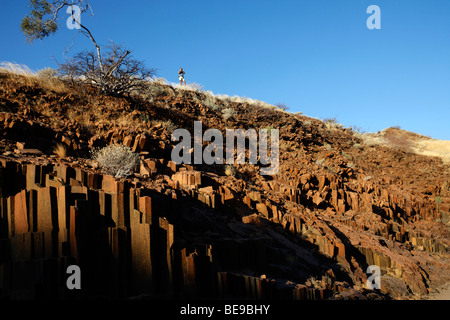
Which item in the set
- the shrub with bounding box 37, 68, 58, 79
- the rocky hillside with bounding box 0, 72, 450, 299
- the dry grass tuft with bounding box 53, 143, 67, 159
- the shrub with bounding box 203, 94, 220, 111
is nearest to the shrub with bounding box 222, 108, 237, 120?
the shrub with bounding box 203, 94, 220, 111

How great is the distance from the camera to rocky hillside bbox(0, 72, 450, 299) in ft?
14.4

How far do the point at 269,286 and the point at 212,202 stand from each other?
10.5 feet

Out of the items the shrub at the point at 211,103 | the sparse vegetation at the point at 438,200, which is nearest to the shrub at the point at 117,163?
the shrub at the point at 211,103

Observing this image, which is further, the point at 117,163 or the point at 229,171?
the point at 229,171

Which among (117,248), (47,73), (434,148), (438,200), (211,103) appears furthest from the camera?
(434,148)

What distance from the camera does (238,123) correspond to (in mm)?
19562

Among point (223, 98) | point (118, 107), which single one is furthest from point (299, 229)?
point (223, 98)

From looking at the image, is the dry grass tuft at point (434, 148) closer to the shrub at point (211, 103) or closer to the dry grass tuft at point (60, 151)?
the shrub at point (211, 103)

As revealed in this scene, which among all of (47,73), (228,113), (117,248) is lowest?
(117,248)

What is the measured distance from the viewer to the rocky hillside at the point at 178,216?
4.38 m

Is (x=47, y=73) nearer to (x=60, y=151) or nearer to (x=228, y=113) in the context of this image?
(x=60, y=151)

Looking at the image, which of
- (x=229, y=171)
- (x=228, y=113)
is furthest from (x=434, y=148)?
(x=229, y=171)

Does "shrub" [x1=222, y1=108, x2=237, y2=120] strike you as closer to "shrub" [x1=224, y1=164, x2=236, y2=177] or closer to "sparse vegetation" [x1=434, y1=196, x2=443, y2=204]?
"shrub" [x1=224, y1=164, x2=236, y2=177]

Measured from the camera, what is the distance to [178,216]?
6512 millimetres
